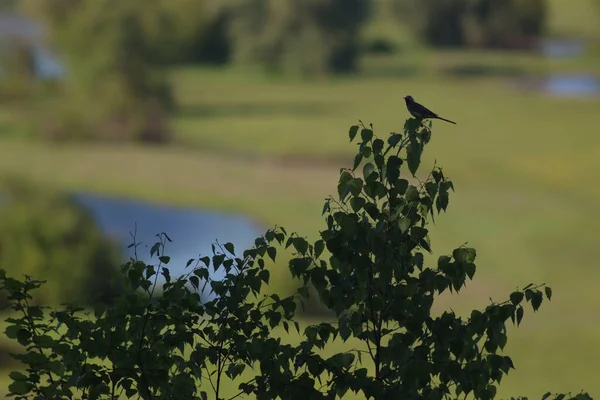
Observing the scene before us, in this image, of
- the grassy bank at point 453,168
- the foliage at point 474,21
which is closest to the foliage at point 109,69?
the grassy bank at point 453,168

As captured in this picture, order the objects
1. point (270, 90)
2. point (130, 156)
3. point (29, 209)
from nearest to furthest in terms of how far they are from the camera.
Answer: point (29, 209)
point (130, 156)
point (270, 90)

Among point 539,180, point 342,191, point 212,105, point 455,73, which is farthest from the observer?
point 455,73

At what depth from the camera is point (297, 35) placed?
73.6 meters

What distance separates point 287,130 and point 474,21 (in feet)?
101

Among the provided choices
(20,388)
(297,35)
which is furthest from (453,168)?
(20,388)

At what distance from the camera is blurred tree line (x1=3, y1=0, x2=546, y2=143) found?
54656 millimetres

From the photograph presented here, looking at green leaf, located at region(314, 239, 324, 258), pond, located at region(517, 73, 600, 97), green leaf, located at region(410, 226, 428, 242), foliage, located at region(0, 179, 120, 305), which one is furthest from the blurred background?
green leaf, located at region(314, 239, 324, 258)

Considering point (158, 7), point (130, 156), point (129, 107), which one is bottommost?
point (130, 156)

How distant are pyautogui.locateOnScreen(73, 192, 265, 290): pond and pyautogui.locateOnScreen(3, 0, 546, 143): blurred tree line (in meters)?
10.00

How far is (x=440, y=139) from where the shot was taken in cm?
5559

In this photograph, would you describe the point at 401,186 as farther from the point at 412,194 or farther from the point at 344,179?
the point at 344,179

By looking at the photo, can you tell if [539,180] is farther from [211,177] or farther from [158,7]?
[158,7]

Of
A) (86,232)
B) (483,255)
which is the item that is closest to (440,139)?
(483,255)

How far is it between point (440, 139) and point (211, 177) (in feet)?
38.4
